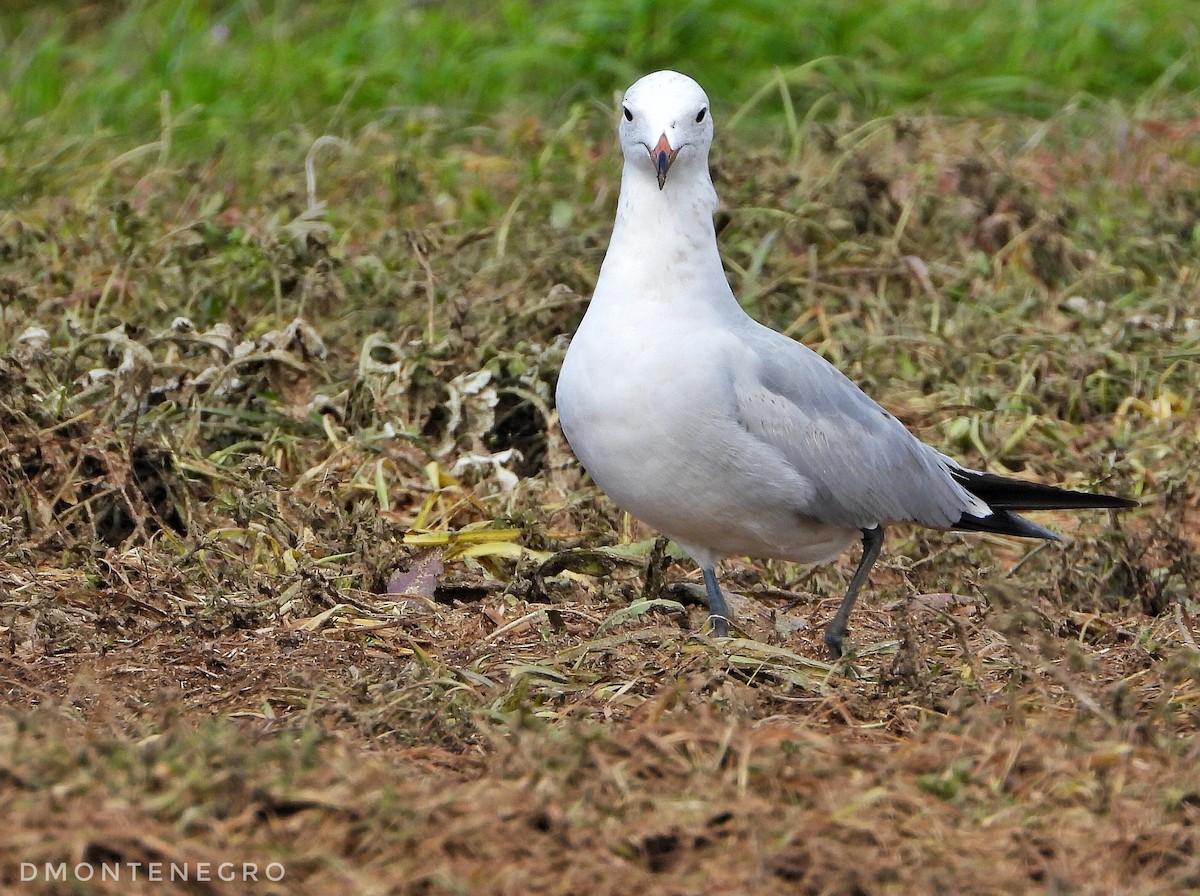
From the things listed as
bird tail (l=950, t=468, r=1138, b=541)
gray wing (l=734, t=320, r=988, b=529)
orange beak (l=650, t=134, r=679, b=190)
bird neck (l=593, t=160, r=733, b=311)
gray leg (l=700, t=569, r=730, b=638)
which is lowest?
gray leg (l=700, t=569, r=730, b=638)

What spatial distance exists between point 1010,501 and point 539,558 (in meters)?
1.19

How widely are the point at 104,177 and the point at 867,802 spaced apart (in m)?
4.86

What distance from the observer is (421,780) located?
3.09 m

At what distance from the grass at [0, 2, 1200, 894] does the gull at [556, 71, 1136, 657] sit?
258mm

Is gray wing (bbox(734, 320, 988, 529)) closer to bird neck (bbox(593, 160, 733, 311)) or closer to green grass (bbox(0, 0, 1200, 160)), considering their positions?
bird neck (bbox(593, 160, 733, 311))

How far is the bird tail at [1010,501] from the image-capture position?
437cm

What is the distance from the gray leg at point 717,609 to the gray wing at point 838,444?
11.2 inches

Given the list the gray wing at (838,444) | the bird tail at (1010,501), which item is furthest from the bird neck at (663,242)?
the bird tail at (1010,501)

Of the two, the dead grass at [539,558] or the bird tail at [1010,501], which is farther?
the bird tail at [1010,501]

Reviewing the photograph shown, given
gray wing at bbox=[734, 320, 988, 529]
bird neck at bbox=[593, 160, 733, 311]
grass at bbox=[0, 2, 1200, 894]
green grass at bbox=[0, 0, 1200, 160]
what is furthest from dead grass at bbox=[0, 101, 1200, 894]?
bird neck at bbox=[593, 160, 733, 311]

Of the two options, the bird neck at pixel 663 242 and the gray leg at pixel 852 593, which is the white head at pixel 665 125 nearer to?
the bird neck at pixel 663 242

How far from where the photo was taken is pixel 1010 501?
4.47m

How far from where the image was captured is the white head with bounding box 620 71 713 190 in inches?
154

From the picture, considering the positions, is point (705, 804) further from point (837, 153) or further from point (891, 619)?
point (837, 153)
